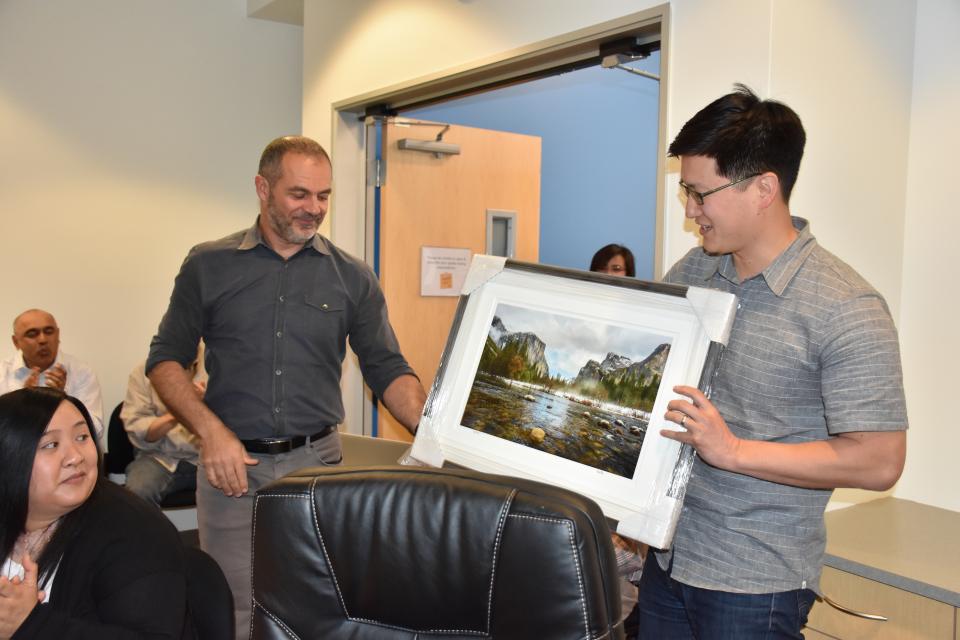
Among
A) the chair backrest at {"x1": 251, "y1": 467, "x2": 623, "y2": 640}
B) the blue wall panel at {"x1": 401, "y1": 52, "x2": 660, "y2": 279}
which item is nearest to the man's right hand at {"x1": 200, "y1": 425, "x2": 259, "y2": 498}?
the chair backrest at {"x1": 251, "y1": 467, "x2": 623, "y2": 640}

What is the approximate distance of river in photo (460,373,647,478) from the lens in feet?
4.85

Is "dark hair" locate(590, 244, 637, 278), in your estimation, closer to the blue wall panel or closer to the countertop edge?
the blue wall panel

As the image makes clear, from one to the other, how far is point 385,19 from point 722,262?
2.48 m

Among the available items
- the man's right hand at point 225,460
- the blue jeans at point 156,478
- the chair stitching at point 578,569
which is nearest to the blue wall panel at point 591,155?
the blue jeans at point 156,478

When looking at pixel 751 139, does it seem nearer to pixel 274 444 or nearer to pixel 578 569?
pixel 578 569

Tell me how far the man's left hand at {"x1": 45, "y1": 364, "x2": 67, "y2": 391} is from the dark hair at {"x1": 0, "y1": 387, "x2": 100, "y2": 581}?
2.42 meters

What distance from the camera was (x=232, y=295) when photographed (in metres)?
2.38

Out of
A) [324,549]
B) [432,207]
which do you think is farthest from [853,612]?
[432,207]

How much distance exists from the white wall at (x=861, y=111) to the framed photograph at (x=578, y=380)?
0.89 meters

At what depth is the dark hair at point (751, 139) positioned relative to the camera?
1433mm

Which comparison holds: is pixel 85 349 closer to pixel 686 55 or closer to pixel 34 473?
pixel 34 473

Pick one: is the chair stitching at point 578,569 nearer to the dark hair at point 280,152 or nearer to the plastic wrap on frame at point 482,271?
the plastic wrap on frame at point 482,271

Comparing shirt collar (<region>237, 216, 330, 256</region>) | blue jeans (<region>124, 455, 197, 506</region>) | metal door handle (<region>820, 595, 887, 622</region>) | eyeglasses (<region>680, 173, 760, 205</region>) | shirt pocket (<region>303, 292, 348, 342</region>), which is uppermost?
eyeglasses (<region>680, 173, 760, 205</region>)

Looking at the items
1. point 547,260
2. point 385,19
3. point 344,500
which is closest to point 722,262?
point 344,500
